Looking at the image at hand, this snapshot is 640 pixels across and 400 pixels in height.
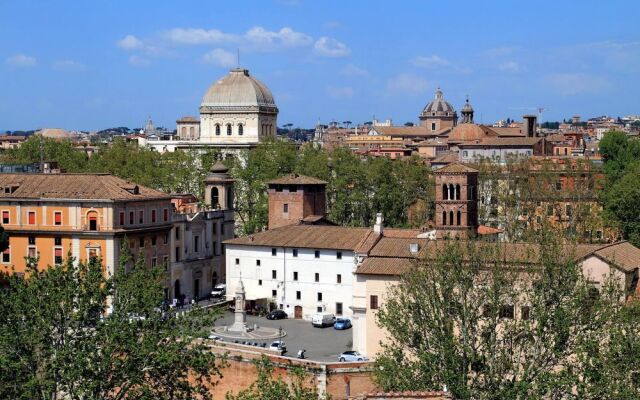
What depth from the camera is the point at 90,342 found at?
32.2 m

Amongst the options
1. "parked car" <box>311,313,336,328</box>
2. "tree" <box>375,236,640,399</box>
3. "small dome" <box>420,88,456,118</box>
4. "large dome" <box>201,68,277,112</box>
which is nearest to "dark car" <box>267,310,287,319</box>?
"parked car" <box>311,313,336,328</box>

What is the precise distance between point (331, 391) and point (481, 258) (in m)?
6.97

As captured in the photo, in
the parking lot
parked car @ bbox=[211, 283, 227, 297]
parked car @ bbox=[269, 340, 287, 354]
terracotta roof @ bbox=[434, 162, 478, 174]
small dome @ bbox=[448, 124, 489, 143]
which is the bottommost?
the parking lot

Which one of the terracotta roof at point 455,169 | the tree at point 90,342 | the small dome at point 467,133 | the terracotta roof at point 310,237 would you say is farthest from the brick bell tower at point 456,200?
the small dome at point 467,133

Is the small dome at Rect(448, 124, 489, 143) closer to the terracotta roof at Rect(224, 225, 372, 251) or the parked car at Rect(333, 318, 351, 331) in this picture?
the terracotta roof at Rect(224, 225, 372, 251)

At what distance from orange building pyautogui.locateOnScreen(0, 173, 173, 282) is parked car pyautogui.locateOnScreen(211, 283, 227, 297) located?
3834 mm

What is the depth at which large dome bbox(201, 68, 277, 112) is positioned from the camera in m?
100

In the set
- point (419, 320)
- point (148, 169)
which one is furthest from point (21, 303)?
point (148, 169)

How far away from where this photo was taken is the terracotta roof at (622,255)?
44.0 metres

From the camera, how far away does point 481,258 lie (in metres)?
37.7

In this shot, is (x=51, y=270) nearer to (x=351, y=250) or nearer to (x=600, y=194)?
(x=351, y=250)

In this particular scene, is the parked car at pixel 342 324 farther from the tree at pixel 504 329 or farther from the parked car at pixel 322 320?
the tree at pixel 504 329

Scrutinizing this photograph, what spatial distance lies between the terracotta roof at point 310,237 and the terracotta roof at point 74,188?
549 centimetres

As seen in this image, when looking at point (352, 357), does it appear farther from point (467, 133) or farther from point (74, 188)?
point (467, 133)
